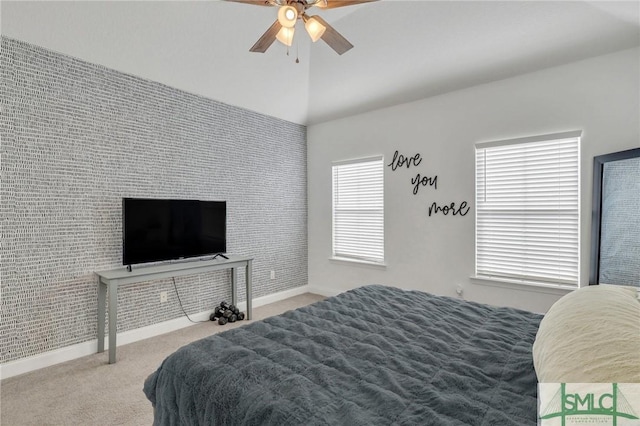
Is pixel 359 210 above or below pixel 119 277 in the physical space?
above

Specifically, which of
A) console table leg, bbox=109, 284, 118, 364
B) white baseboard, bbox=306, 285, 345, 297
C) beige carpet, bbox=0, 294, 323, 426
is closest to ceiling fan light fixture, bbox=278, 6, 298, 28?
console table leg, bbox=109, 284, 118, 364

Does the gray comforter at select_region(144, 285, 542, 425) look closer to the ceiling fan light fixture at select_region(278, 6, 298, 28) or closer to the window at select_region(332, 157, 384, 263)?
the ceiling fan light fixture at select_region(278, 6, 298, 28)

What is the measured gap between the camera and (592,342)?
95 centimetres

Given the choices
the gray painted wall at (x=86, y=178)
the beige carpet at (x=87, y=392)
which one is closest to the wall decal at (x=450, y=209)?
the gray painted wall at (x=86, y=178)

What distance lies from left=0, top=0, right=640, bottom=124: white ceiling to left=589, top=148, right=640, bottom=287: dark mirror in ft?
3.42

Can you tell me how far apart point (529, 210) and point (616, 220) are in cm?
73

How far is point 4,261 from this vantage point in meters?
2.63

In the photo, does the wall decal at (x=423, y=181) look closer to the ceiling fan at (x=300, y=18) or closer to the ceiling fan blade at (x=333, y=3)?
the ceiling fan at (x=300, y=18)

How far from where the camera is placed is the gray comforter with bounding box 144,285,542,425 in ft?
3.42

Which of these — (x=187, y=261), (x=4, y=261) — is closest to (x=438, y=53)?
(x=187, y=261)

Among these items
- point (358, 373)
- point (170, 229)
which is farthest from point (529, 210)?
point (170, 229)

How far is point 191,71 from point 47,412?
10.4 feet

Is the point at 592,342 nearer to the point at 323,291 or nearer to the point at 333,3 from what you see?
the point at 333,3

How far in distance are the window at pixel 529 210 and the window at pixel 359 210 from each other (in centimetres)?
129
